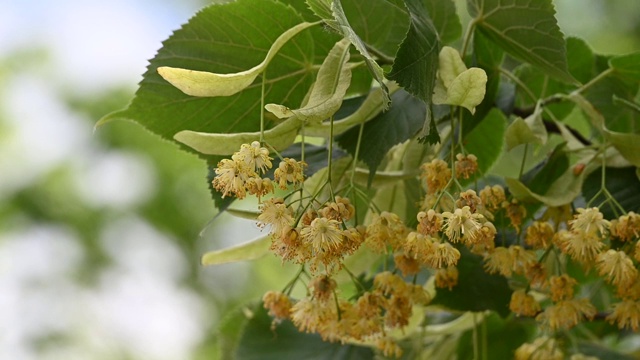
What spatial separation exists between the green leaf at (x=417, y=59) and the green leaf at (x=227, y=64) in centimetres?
12

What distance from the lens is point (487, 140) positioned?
2.99ft

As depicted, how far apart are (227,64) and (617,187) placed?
38 cm

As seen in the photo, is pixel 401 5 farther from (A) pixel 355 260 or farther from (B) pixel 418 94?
(A) pixel 355 260

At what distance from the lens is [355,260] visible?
2.79ft

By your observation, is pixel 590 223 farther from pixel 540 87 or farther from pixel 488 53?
pixel 540 87

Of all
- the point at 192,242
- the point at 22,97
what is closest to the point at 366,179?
the point at 192,242

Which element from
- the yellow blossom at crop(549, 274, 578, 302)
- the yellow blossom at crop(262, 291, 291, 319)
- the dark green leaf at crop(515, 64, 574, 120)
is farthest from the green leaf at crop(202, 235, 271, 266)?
the dark green leaf at crop(515, 64, 574, 120)

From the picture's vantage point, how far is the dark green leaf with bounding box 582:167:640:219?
748mm

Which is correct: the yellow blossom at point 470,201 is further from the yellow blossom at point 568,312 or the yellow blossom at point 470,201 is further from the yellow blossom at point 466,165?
the yellow blossom at point 568,312

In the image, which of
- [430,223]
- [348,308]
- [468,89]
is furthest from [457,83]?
[348,308]

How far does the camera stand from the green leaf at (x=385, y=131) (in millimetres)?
708

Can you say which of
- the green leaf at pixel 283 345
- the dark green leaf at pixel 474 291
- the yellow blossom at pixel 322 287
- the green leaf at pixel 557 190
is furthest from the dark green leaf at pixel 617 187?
the green leaf at pixel 283 345

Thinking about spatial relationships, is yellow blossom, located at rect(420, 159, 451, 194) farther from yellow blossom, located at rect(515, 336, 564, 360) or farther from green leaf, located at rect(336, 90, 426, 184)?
yellow blossom, located at rect(515, 336, 564, 360)

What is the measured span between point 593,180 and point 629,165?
35 millimetres
